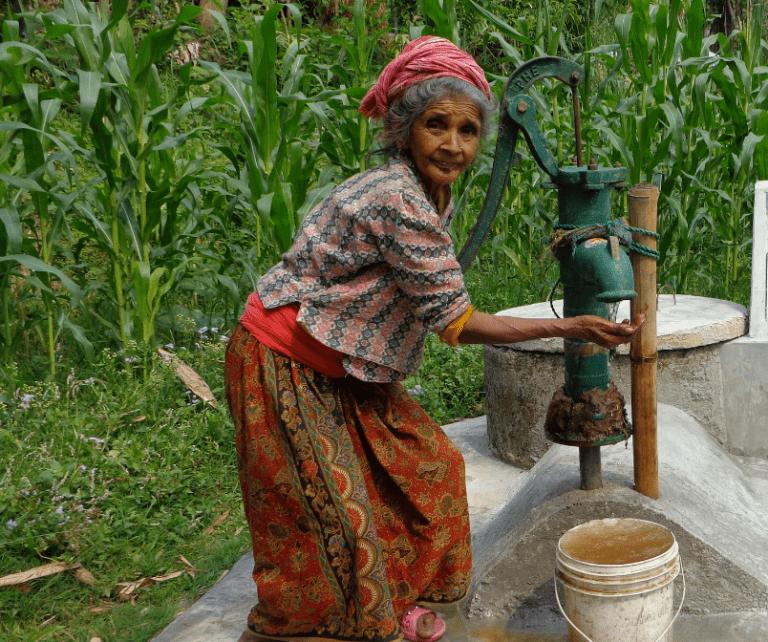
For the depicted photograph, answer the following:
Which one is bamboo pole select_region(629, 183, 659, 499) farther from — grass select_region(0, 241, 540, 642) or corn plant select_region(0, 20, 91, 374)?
corn plant select_region(0, 20, 91, 374)

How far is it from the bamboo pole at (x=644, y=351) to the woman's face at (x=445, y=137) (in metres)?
0.52

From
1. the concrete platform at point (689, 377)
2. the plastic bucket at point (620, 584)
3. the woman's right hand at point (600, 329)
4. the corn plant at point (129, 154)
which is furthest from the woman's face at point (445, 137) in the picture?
the corn plant at point (129, 154)

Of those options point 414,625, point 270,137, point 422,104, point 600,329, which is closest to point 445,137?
point 422,104

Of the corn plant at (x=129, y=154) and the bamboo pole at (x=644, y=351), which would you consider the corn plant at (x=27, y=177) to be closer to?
the corn plant at (x=129, y=154)

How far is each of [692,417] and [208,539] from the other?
1937 millimetres

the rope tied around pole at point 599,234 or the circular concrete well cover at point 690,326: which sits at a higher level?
the rope tied around pole at point 599,234

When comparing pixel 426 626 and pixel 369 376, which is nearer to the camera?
pixel 369 376

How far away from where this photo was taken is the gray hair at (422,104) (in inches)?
74.7

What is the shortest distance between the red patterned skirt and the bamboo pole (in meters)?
0.52

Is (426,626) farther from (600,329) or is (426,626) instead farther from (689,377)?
(689,377)

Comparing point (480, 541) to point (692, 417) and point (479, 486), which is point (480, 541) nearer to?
point (479, 486)

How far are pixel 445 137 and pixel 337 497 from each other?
91 cm

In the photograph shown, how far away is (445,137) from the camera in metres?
1.94

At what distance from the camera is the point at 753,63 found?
15.1ft
